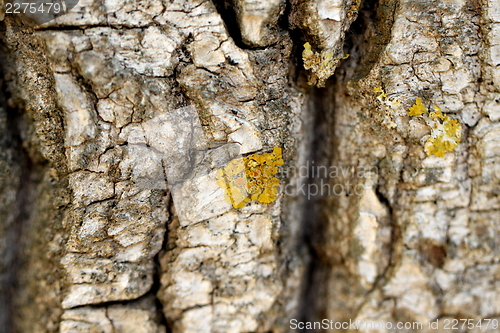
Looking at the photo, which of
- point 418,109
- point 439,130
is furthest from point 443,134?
point 418,109

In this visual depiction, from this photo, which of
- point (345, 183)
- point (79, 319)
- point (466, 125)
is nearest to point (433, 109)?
point (466, 125)

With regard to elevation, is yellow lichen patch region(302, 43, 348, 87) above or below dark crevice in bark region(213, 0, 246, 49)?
below

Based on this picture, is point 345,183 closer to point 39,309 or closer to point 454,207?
point 454,207

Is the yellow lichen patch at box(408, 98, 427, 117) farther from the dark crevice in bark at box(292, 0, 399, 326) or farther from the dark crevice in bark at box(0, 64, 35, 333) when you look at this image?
the dark crevice in bark at box(0, 64, 35, 333)

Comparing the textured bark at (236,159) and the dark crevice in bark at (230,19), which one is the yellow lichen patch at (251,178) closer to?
the textured bark at (236,159)

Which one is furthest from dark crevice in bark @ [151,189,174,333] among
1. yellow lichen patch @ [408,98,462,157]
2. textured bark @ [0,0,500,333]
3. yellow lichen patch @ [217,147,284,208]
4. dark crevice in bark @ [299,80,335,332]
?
yellow lichen patch @ [408,98,462,157]

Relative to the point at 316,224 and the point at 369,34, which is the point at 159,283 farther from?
the point at 369,34
